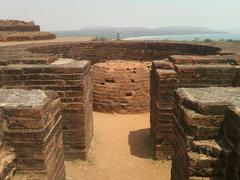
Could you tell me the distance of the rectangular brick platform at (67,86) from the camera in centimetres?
518

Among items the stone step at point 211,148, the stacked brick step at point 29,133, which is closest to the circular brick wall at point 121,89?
the stacked brick step at point 29,133

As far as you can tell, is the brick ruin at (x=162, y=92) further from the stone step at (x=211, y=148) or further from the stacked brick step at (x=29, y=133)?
the stacked brick step at (x=29, y=133)

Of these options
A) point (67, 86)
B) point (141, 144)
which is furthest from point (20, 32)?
point (67, 86)

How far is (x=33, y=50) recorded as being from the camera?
30.9 feet

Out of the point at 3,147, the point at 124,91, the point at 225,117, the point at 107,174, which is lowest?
the point at 107,174

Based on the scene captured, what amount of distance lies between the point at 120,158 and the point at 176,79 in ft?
5.98

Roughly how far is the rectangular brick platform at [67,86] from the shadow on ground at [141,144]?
1.16m

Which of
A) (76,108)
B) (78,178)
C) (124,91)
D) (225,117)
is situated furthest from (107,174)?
(124,91)

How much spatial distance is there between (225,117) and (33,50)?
7.51 metres

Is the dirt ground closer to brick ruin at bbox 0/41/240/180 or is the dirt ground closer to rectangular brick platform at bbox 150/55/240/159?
brick ruin at bbox 0/41/240/180

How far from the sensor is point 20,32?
14.8 m

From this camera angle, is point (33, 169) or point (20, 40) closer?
point (33, 169)

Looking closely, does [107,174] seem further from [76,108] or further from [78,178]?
[76,108]

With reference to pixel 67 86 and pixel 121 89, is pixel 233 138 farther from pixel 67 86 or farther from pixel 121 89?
pixel 121 89
